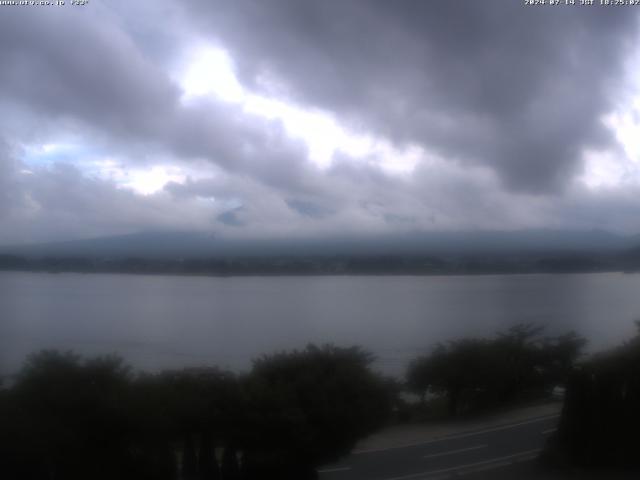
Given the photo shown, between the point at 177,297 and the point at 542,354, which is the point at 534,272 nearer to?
the point at 542,354

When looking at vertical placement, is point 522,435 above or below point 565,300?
below

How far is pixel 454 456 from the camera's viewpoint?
9758 millimetres

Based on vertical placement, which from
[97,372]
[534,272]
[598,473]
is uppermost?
[534,272]

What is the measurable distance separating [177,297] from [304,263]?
3438mm

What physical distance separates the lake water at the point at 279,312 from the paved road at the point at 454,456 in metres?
2.17

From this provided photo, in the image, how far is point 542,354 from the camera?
1225 centimetres

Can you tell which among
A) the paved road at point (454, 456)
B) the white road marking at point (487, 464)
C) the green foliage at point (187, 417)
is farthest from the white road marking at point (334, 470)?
the white road marking at point (487, 464)

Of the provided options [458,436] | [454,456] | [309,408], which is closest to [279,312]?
[309,408]

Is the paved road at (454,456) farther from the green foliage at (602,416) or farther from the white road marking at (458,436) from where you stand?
the green foliage at (602,416)

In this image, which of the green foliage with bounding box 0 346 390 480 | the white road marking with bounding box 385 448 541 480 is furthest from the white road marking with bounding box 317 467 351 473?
the white road marking with bounding box 385 448 541 480

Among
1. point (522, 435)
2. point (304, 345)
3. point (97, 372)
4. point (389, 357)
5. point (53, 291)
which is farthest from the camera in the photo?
point (53, 291)

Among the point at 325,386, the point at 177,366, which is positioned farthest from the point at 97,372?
the point at 325,386

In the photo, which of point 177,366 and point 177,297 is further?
point 177,297

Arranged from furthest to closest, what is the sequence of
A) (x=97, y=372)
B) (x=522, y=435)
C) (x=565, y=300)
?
1. (x=565, y=300)
2. (x=522, y=435)
3. (x=97, y=372)
